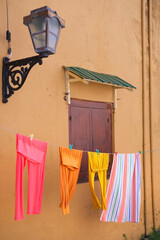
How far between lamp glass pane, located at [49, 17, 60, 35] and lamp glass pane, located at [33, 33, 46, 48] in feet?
0.34

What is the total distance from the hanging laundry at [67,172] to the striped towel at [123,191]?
2.81 feet

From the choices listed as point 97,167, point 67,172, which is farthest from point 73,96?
point 67,172

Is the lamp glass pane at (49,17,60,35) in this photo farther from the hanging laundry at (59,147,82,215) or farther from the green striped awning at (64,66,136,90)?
the hanging laundry at (59,147,82,215)

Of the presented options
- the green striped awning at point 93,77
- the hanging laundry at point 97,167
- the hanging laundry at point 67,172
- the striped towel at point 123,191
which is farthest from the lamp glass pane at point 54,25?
the striped towel at point 123,191

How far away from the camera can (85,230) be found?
4879mm

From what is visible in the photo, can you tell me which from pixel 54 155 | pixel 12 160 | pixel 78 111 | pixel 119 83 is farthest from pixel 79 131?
pixel 12 160

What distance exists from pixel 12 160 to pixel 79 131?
1.34m

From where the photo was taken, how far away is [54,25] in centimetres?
326

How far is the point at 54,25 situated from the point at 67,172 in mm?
1809

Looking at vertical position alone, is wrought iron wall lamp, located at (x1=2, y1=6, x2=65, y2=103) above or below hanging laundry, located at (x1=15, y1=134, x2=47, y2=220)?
above

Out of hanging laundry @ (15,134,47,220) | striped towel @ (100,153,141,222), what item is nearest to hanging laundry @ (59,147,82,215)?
hanging laundry @ (15,134,47,220)

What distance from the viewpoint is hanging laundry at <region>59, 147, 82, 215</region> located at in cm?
395

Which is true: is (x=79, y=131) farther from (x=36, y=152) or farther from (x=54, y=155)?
(x=36, y=152)

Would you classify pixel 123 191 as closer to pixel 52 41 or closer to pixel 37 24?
pixel 52 41
